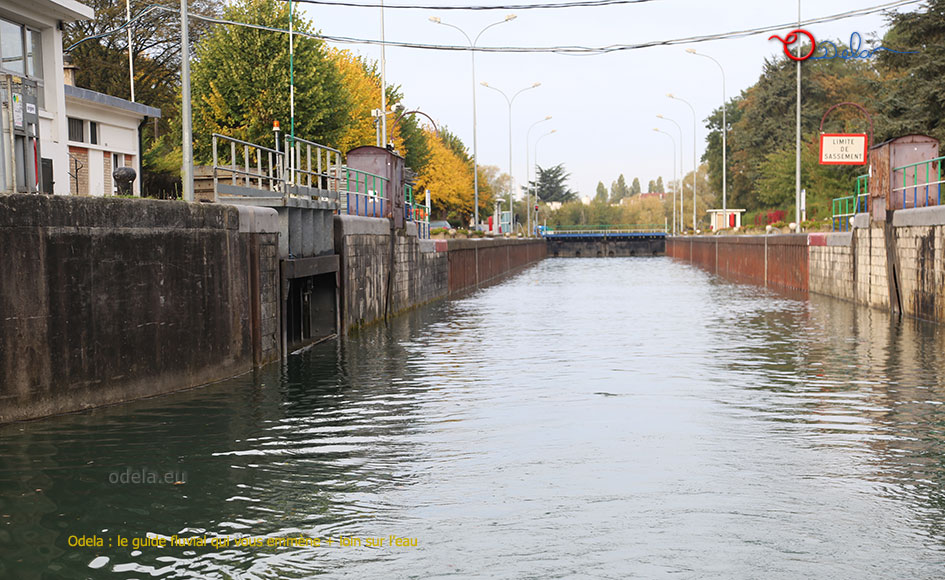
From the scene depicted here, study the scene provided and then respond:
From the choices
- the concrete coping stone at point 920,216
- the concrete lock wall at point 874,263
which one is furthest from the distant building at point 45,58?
the concrete lock wall at point 874,263

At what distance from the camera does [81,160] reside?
3038cm

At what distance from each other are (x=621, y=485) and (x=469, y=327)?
628 inches

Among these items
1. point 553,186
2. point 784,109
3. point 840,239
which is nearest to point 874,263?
point 840,239

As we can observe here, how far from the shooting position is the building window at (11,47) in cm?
2314

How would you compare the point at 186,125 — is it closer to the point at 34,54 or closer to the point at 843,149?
the point at 34,54

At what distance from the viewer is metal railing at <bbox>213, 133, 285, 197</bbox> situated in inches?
682

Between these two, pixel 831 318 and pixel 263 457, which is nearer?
pixel 263 457

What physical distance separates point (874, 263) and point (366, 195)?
13.1 metres

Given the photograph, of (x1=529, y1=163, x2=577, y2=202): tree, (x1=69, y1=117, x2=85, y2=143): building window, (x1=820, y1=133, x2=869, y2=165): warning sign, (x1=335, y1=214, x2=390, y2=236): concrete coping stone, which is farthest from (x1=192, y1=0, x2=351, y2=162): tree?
(x1=529, y1=163, x2=577, y2=202): tree

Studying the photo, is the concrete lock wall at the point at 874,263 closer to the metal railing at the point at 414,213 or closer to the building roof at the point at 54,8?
the metal railing at the point at 414,213

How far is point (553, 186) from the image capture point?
16812 cm

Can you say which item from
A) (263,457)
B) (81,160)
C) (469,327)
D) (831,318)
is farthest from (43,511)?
(81,160)

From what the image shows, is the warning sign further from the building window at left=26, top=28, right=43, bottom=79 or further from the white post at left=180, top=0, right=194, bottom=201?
the white post at left=180, top=0, right=194, bottom=201

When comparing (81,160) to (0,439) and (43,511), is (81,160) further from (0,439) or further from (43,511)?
(43,511)
